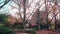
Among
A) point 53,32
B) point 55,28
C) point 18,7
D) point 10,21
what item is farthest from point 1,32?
point 55,28

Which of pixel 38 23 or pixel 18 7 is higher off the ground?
pixel 18 7

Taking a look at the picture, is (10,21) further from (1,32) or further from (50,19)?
(1,32)

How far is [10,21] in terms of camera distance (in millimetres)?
28609

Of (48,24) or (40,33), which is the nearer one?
(40,33)

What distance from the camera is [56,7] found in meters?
28.5

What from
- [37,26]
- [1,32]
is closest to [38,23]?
[37,26]

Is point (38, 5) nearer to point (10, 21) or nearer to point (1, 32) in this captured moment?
point (10, 21)

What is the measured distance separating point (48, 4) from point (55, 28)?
4028 mm

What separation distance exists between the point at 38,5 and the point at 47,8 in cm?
158

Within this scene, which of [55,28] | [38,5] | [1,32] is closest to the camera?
[1,32]

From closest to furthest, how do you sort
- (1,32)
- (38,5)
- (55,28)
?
1. (1,32)
2. (38,5)
3. (55,28)

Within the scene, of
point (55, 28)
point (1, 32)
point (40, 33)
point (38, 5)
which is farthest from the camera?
point (55, 28)

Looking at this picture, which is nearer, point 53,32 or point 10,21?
point 53,32

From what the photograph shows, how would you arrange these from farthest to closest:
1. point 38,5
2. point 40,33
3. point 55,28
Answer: point 55,28
point 38,5
point 40,33
